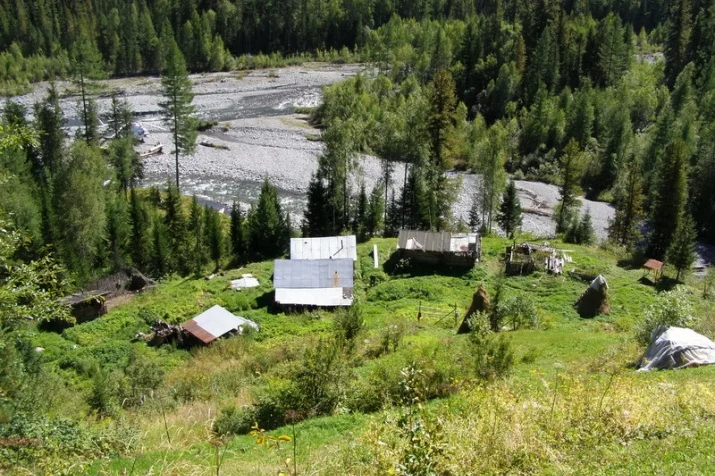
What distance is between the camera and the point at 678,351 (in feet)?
56.4

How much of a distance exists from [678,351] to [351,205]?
33.6 meters

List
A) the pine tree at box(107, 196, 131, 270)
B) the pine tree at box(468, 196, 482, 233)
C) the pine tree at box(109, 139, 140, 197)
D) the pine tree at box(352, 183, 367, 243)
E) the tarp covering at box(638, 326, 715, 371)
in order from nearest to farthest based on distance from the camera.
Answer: the tarp covering at box(638, 326, 715, 371), the pine tree at box(107, 196, 131, 270), the pine tree at box(352, 183, 367, 243), the pine tree at box(109, 139, 140, 197), the pine tree at box(468, 196, 482, 233)

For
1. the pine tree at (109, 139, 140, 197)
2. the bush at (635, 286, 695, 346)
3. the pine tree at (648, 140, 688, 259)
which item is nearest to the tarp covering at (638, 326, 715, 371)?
the bush at (635, 286, 695, 346)

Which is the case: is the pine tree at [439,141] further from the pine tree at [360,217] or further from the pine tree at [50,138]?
the pine tree at [50,138]

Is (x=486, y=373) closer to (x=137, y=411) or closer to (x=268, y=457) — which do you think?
(x=268, y=457)

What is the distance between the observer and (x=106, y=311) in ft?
109

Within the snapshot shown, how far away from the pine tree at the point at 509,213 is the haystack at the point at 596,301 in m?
18.0

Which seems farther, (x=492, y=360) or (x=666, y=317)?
(x=666, y=317)

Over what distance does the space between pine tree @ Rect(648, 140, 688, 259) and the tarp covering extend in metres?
27.8

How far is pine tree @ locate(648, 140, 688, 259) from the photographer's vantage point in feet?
140

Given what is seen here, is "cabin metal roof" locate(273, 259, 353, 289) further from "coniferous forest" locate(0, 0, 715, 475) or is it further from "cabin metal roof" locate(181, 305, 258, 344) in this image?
"cabin metal roof" locate(181, 305, 258, 344)

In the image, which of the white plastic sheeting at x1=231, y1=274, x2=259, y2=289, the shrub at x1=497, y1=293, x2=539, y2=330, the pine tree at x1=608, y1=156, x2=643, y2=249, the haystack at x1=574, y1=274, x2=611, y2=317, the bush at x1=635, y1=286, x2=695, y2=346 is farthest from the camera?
the pine tree at x1=608, y1=156, x2=643, y2=249

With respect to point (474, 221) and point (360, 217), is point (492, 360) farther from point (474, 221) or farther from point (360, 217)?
point (474, 221)

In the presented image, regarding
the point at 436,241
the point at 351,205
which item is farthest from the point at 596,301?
the point at 351,205
